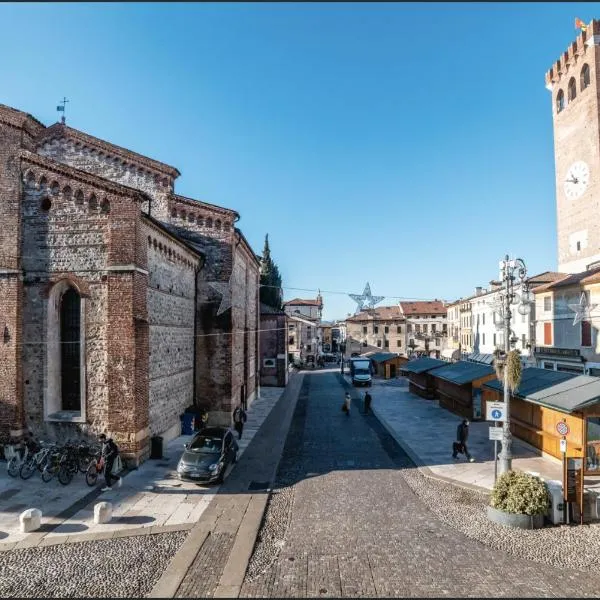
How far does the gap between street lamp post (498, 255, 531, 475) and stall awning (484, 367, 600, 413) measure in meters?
2.25

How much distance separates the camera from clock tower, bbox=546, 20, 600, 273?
32.9 m

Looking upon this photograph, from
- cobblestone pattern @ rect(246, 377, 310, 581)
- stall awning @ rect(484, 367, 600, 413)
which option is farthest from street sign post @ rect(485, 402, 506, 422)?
cobblestone pattern @ rect(246, 377, 310, 581)

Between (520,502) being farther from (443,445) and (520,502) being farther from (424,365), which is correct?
(424,365)

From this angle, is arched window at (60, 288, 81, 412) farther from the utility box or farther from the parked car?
the utility box

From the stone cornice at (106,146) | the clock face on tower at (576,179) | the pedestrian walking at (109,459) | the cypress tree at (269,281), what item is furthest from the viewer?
the cypress tree at (269,281)

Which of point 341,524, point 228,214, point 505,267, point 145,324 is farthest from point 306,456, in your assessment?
point 228,214

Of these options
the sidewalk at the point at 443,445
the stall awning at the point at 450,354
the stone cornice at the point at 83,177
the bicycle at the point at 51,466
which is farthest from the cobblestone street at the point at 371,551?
the stall awning at the point at 450,354

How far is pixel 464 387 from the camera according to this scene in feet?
80.1

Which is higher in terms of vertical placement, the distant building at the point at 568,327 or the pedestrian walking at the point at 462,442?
the distant building at the point at 568,327

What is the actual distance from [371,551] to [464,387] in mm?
17051

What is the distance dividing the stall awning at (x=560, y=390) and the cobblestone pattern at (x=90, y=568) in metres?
12.3

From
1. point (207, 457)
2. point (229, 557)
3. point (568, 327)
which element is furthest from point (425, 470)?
point (568, 327)

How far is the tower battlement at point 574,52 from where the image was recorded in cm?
3350

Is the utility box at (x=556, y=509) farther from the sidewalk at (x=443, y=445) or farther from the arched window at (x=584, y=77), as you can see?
the arched window at (x=584, y=77)
